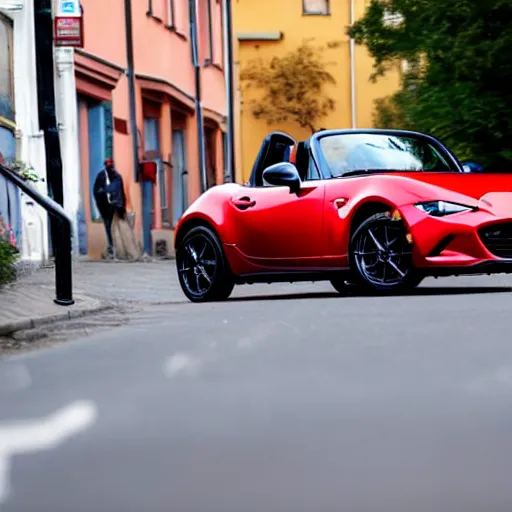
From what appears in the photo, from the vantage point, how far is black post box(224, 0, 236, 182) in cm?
4056

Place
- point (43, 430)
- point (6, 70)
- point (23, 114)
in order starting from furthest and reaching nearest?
point (23, 114) < point (6, 70) < point (43, 430)

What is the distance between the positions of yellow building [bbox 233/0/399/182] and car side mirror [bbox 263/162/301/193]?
138 ft

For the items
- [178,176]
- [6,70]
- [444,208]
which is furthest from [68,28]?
[444,208]

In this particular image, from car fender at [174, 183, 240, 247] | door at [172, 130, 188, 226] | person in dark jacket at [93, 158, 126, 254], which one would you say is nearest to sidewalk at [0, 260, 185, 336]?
Answer: car fender at [174, 183, 240, 247]

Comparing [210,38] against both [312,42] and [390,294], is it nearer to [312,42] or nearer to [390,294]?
[312,42]

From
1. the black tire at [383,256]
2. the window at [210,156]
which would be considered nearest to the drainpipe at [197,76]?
the window at [210,156]

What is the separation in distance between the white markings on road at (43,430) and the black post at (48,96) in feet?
57.6

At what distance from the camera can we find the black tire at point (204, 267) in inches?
534

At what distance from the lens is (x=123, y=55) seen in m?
30.7

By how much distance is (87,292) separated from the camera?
16578mm

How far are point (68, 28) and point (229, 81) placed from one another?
15.5 meters

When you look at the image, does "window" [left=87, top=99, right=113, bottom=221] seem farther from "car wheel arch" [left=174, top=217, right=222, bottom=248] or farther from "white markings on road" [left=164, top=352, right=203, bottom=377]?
"white markings on road" [left=164, top=352, right=203, bottom=377]

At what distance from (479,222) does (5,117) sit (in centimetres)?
1221

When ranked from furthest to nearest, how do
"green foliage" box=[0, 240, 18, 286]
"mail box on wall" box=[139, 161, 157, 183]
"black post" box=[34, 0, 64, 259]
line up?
"mail box on wall" box=[139, 161, 157, 183] < "black post" box=[34, 0, 64, 259] < "green foliage" box=[0, 240, 18, 286]
